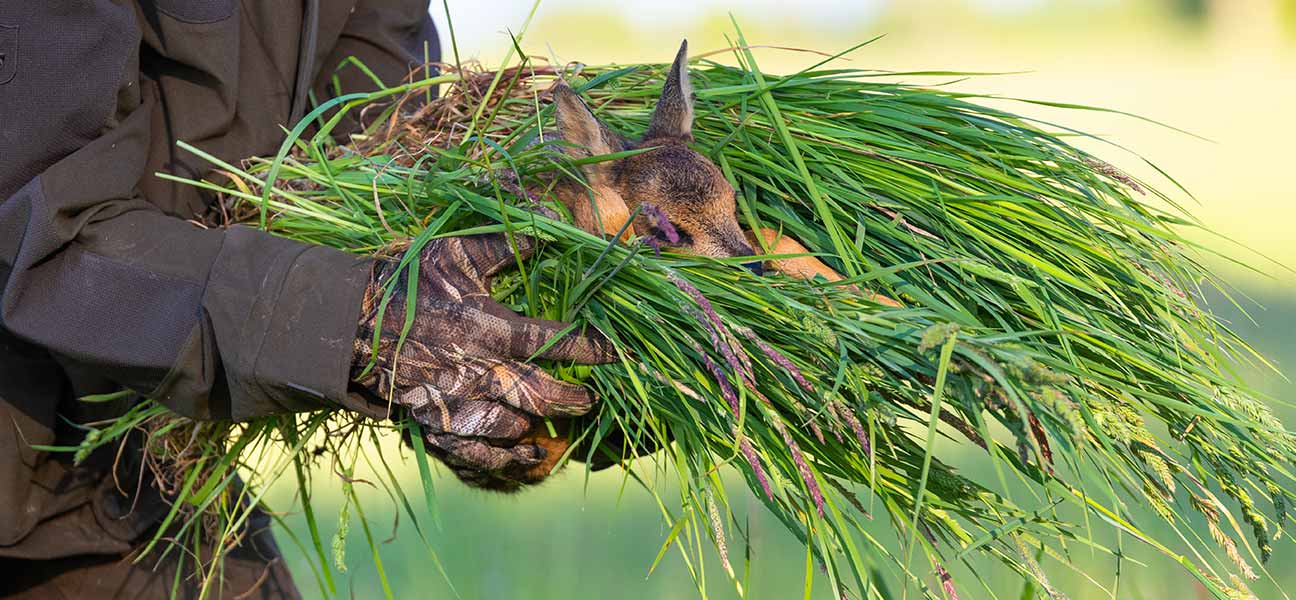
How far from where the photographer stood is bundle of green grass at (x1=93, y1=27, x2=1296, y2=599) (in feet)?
6.15

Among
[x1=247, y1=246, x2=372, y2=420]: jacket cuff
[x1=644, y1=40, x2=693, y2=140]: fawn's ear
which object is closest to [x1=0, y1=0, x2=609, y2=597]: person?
[x1=247, y1=246, x2=372, y2=420]: jacket cuff

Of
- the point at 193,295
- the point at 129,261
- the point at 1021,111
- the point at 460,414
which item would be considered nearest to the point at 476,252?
the point at 460,414

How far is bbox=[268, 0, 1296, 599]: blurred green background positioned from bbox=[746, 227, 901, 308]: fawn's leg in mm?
577

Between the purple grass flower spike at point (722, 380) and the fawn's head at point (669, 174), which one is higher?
the fawn's head at point (669, 174)

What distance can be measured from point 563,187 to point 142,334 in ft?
2.86

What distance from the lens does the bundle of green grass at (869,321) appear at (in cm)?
188

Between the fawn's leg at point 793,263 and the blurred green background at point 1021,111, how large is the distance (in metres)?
0.58

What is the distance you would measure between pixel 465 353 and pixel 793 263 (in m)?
0.69

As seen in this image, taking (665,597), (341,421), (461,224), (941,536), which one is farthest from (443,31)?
(941,536)

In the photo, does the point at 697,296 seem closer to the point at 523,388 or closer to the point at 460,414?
the point at 523,388

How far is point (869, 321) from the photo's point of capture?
192 cm

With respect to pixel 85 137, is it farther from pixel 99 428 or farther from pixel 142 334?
pixel 99 428

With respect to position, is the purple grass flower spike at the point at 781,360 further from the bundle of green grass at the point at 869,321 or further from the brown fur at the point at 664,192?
the brown fur at the point at 664,192

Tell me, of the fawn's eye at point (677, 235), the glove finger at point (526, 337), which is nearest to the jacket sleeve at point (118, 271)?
the glove finger at point (526, 337)
